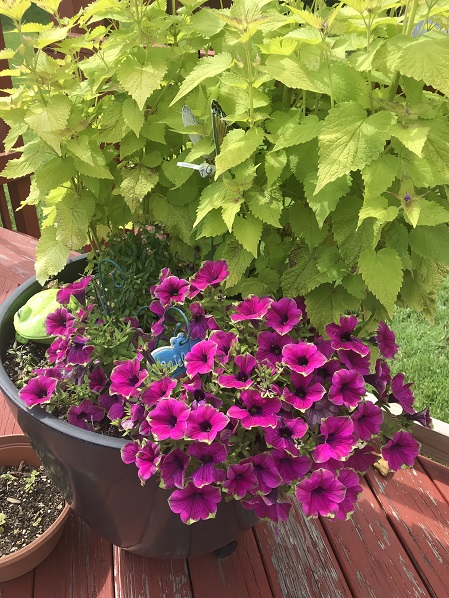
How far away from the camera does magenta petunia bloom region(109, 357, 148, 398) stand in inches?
37.9

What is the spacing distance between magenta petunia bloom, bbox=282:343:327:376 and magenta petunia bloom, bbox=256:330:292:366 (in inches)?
2.2

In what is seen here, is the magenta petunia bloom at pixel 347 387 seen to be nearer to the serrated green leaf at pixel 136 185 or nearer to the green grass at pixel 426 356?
the serrated green leaf at pixel 136 185

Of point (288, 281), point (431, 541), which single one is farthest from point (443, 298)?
point (288, 281)

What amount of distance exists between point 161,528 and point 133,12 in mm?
986

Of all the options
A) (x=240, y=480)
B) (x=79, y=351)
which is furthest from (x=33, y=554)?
(x=240, y=480)

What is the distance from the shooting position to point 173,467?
35.5 inches

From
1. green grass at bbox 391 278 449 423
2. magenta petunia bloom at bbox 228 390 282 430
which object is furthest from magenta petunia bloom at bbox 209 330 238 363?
green grass at bbox 391 278 449 423

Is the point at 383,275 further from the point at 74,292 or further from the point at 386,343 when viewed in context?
the point at 74,292

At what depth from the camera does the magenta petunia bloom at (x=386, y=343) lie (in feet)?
3.57

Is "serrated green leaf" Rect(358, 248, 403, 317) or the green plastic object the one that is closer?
"serrated green leaf" Rect(358, 248, 403, 317)

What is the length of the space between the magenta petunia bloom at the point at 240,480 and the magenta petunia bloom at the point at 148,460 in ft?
0.36

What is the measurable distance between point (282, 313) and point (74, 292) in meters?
0.44

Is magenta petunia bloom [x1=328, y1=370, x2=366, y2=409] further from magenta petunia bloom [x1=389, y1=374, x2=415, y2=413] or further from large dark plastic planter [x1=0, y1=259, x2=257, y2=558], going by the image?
large dark plastic planter [x1=0, y1=259, x2=257, y2=558]

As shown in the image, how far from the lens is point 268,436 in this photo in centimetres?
91
